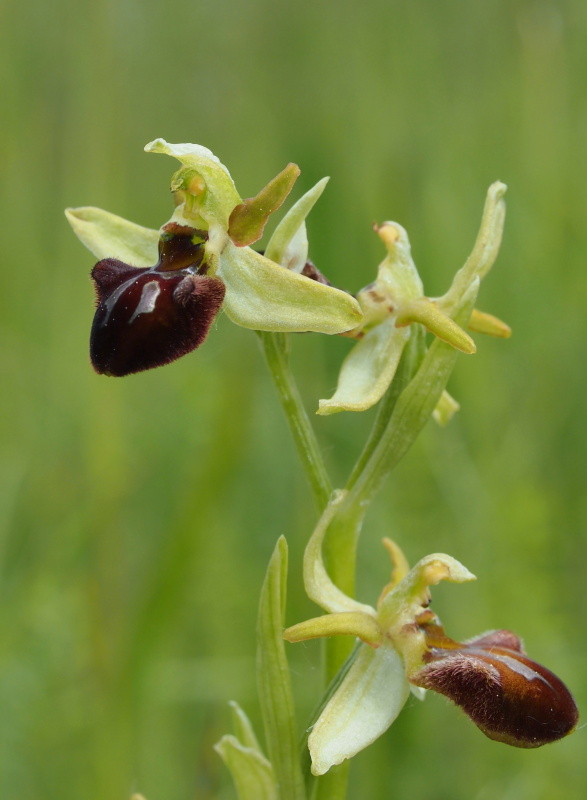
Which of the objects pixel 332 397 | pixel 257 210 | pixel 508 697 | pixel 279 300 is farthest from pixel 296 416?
pixel 508 697

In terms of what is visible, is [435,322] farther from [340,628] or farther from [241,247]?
[340,628]

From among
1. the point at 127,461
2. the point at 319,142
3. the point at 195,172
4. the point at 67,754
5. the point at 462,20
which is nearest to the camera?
the point at 195,172

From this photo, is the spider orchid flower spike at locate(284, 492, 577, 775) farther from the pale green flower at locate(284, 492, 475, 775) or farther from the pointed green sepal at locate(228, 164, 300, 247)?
the pointed green sepal at locate(228, 164, 300, 247)

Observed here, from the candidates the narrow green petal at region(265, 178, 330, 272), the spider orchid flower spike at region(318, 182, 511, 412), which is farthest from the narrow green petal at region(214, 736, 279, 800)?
the narrow green petal at region(265, 178, 330, 272)

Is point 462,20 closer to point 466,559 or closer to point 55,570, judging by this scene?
point 466,559

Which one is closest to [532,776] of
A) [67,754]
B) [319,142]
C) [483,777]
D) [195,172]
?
[483,777]
